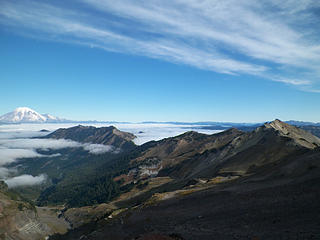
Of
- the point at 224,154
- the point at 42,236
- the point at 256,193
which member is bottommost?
the point at 42,236

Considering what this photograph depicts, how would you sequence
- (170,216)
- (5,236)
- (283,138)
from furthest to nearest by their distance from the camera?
(5,236) < (283,138) < (170,216)

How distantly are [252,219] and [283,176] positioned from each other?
88.4 ft

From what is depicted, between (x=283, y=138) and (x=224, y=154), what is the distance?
190ft

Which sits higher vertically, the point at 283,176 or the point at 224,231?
the point at 283,176

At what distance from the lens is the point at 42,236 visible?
18838 centimetres

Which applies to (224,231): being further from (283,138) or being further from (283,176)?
(283,138)

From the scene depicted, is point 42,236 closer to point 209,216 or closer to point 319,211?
point 209,216

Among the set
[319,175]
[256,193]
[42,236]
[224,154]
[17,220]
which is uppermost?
[319,175]

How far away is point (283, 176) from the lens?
5612cm

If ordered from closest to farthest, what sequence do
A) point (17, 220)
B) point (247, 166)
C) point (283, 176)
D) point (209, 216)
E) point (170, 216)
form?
point (209, 216) → point (170, 216) → point (283, 176) → point (247, 166) → point (17, 220)

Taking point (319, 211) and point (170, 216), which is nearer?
point (319, 211)

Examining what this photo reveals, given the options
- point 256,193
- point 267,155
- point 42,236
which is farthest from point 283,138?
point 42,236

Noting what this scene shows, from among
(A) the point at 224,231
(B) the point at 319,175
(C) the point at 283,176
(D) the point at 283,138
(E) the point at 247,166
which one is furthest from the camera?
(D) the point at 283,138

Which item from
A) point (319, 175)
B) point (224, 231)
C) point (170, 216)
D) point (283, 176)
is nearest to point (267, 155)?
point (283, 176)
